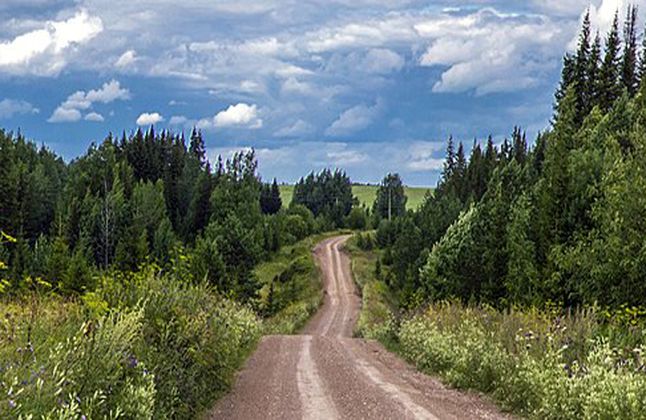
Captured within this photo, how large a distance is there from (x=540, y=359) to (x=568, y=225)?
111 ft

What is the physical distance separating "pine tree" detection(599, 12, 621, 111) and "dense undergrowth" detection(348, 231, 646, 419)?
65.2 metres

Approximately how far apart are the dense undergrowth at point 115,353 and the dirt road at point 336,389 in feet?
2.71

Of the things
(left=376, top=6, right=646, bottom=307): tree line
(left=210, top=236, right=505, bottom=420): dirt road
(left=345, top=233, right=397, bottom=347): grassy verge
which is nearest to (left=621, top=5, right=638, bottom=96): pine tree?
(left=376, top=6, right=646, bottom=307): tree line

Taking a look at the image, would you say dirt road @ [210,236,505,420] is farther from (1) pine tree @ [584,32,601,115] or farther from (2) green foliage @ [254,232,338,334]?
(1) pine tree @ [584,32,601,115]

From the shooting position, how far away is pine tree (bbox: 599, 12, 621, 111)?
8081cm

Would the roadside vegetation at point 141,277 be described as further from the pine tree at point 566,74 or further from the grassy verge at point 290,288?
the pine tree at point 566,74

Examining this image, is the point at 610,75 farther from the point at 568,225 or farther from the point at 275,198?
the point at 275,198

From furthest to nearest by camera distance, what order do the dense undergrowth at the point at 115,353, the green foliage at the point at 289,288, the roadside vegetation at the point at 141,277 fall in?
the green foliage at the point at 289,288, the roadside vegetation at the point at 141,277, the dense undergrowth at the point at 115,353

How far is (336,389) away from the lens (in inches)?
581

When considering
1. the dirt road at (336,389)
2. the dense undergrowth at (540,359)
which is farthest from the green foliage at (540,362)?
the dirt road at (336,389)

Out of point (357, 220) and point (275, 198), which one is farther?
point (275, 198)

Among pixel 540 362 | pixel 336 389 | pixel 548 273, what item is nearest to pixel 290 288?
pixel 548 273

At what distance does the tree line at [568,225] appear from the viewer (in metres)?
34.7

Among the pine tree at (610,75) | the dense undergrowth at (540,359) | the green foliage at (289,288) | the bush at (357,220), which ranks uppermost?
the pine tree at (610,75)
